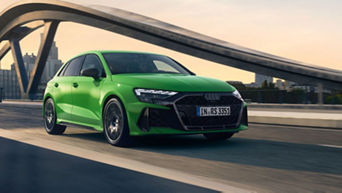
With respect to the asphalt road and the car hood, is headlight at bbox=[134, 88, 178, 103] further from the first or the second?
the asphalt road

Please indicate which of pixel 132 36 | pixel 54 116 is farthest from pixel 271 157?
pixel 132 36

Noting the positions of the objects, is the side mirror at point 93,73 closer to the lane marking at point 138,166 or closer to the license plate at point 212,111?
the lane marking at point 138,166

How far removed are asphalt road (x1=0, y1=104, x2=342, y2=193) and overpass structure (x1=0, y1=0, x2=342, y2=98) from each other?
30.4 metres

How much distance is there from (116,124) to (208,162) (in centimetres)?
188

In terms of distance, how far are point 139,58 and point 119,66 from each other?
0.51m

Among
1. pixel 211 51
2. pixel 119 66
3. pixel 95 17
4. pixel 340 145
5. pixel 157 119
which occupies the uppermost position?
pixel 95 17

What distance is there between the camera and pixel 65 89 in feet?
28.3

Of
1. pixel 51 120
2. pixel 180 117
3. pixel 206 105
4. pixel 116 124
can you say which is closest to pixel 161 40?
pixel 51 120

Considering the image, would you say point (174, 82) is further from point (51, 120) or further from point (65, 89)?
point (51, 120)

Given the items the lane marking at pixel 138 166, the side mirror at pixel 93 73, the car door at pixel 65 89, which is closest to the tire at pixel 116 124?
the side mirror at pixel 93 73

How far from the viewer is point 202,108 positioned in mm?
6613

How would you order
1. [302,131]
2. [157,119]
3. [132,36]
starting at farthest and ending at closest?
1. [132,36]
2. [302,131]
3. [157,119]

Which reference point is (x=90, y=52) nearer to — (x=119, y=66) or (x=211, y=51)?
(x=119, y=66)

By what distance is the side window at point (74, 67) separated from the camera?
8.64 m
